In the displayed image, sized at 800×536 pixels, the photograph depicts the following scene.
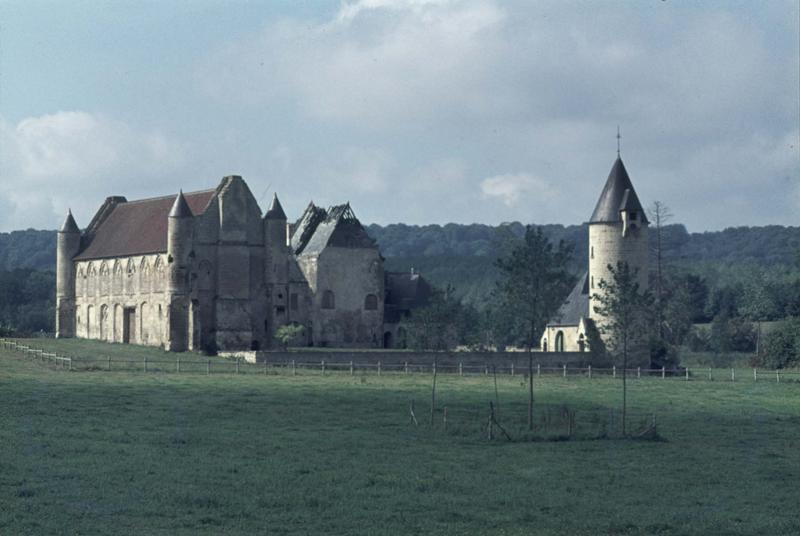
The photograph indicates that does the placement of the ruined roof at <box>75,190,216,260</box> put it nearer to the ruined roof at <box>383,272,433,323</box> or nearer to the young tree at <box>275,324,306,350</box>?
the young tree at <box>275,324,306,350</box>

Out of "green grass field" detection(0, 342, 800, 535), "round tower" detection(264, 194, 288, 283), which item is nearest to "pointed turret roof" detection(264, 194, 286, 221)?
"round tower" detection(264, 194, 288, 283)

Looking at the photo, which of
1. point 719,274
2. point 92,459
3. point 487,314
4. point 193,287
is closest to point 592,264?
point 487,314

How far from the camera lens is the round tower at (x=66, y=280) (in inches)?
3952

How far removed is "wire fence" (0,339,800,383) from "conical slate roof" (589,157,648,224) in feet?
37.1

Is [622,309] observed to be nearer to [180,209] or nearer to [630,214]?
[630,214]

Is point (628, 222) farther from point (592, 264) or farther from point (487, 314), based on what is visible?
point (487, 314)

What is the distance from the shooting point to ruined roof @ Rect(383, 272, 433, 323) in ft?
336

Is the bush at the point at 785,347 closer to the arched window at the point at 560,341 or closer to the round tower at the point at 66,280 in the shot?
the arched window at the point at 560,341

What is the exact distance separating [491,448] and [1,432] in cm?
1240

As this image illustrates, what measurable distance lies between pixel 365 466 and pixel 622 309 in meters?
45.1

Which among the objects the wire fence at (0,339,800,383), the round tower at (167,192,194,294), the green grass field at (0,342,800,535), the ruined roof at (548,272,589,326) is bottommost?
the green grass field at (0,342,800,535)

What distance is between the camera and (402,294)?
342 ft

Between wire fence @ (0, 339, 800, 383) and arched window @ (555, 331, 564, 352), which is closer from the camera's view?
wire fence @ (0, 339, 800, 383)

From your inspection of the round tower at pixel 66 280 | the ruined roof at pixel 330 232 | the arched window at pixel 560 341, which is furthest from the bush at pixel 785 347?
the round tower at pixel 66 280
